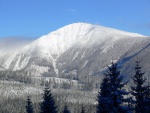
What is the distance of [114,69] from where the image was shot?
107 feet

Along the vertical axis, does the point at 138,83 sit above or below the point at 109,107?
above

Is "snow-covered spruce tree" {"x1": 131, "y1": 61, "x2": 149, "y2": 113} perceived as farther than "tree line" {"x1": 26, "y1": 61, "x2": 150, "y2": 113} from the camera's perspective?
Yes

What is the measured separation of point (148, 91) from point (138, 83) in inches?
58.7

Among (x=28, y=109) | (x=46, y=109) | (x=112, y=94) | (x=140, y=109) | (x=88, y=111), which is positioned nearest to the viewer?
(x=112, y=94)

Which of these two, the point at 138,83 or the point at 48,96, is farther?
the point at 48,96

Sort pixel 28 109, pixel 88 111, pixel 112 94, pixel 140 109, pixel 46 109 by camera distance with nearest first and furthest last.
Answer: pixel 112 94, pixel 140 109, pixel 46 109, pixel 28 109, pixel 88 111

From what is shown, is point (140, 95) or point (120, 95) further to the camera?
point (140, 95)

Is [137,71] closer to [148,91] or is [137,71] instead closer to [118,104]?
[148,91]

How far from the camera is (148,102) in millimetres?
39344

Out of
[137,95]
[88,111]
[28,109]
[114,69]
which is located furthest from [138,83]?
[88,111]

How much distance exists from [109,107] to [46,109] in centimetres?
1594

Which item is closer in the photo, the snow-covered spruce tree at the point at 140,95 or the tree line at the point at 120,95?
the tree line at the point at 120,95

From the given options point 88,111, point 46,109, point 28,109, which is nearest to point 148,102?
point 46,109

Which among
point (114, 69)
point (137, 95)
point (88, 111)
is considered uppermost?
point (114, 69)
